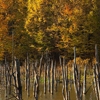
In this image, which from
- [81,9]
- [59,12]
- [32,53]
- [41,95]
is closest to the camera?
[41,95]

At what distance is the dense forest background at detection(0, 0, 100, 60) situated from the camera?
1172 inches

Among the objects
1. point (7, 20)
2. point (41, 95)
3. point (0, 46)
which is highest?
point (7, 20)

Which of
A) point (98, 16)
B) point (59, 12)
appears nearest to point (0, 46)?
point (59, 12)

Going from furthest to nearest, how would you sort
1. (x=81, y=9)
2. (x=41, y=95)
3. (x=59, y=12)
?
1. (x=59, y=12)
2. (x=81, y=9)
3. (x=41, y=95)

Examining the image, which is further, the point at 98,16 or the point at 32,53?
the point at 32,53

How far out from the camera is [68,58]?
32.9 metres

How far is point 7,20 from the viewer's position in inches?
1222

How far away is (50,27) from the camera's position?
3209cm

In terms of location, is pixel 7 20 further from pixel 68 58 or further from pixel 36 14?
pixel 68 58

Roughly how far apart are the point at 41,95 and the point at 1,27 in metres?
12.4

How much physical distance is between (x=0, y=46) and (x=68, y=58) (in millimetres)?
6545

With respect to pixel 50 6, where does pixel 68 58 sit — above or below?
below

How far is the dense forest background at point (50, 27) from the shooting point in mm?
29766

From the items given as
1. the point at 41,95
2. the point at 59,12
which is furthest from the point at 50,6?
the point at 41,95
